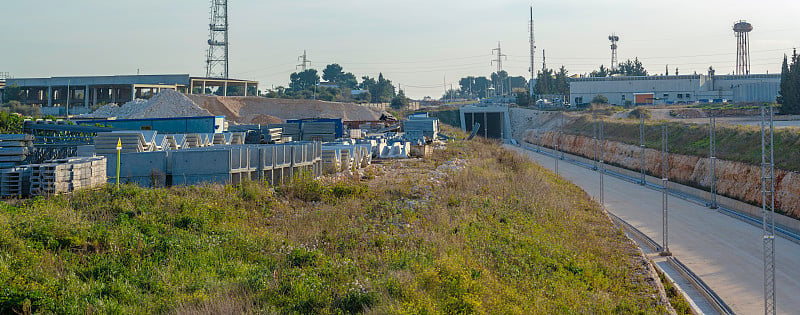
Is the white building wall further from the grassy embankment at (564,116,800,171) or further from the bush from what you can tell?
the bush

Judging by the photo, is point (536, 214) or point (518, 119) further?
point (518, 119)

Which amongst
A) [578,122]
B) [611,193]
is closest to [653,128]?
[611,193]

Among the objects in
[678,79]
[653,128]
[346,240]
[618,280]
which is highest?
[678,79]

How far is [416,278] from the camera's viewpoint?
12.1 metres

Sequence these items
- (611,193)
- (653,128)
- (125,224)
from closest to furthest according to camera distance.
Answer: (125,224) → (611,193) → (653,128)

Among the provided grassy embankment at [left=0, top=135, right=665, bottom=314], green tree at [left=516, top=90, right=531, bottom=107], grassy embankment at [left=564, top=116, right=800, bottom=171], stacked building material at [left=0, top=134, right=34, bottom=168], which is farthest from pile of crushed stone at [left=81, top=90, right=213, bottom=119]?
green tree at [left=516, top=90, right=531, bottom=107]

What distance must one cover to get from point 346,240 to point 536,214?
8.19 metres

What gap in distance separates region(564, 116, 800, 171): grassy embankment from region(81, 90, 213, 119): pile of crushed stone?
36934 millimetres

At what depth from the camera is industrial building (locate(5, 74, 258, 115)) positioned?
8362cm

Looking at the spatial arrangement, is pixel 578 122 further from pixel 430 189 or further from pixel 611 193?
pixel 430 189

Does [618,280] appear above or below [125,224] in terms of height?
below

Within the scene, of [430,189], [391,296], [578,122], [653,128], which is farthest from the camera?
[578,122]

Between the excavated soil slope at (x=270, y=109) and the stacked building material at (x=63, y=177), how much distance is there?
5635 cm

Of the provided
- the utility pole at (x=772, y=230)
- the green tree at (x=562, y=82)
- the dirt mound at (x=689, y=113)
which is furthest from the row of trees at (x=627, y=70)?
the utility pole at (x=772, y=230)
